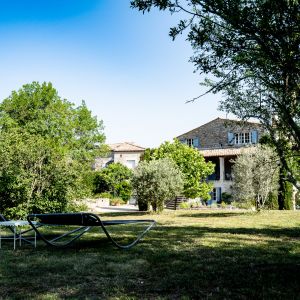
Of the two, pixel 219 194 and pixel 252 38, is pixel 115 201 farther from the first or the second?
pixel 252 38

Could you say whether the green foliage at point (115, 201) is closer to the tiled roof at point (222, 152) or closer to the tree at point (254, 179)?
the tiled roof at point (222, 152)

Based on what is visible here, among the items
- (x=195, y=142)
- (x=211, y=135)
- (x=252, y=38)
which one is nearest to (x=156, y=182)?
(x=252, y=38)

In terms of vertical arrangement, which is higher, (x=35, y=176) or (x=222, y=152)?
(x=222, y=152)

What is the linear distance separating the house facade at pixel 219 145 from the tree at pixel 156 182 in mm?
15451

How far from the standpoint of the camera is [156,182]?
2094 cm

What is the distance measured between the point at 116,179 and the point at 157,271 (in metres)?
38.6

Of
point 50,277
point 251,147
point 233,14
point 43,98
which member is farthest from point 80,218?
point 43,98

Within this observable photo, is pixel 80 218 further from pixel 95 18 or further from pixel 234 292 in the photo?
pixel 95 18

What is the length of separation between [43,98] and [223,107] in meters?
30.2

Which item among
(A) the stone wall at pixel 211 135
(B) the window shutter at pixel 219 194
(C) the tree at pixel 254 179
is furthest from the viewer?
(A) the stone wall at pixel 211 135

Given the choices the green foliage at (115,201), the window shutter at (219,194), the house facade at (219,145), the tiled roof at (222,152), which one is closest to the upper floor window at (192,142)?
the house facade at (219,145)

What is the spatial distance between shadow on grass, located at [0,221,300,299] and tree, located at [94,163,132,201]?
110ft

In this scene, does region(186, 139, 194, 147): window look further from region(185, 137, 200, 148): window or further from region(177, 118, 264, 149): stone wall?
region(177, 118, 264, 149): stone wall

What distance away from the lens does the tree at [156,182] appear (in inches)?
823
